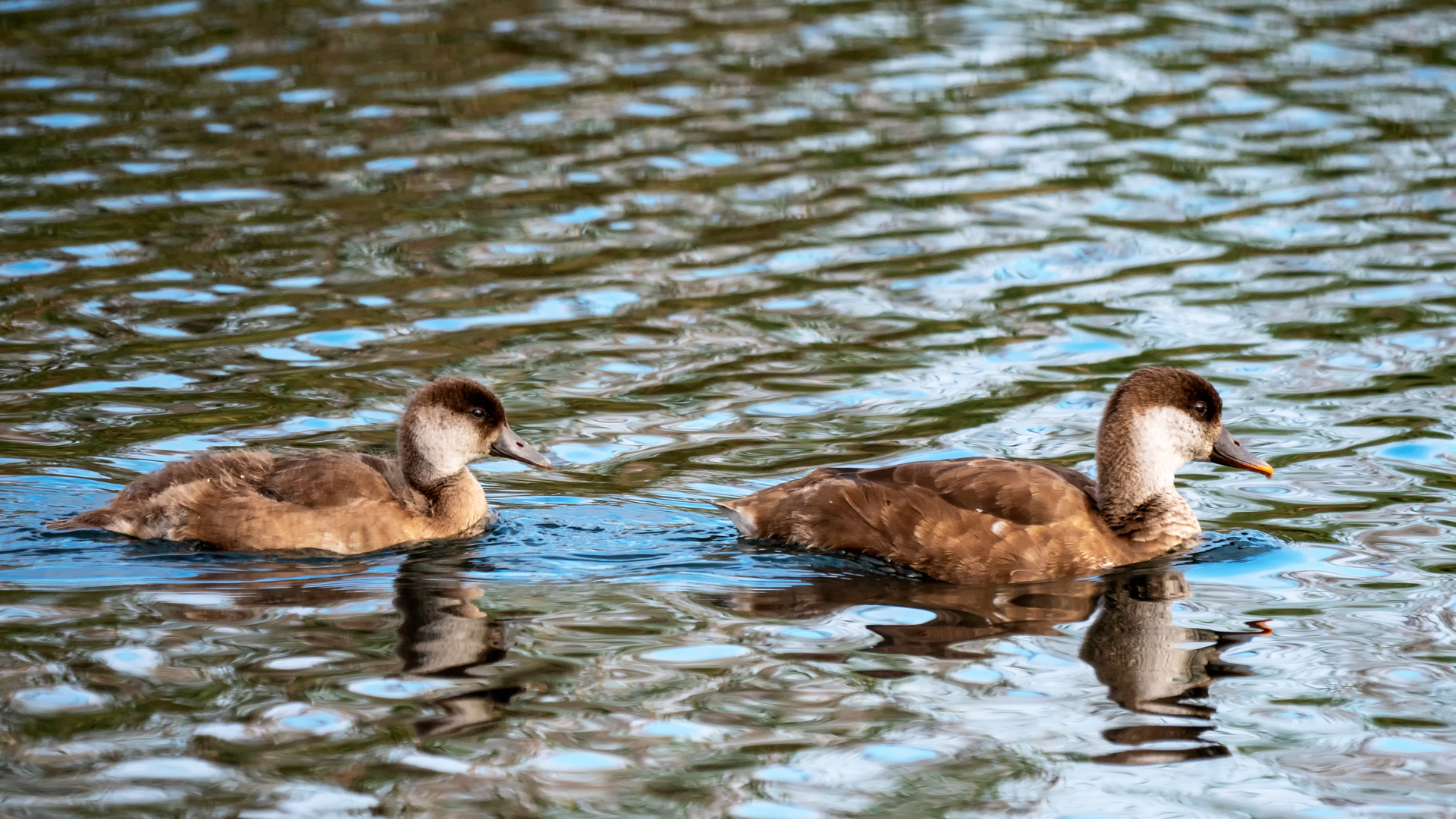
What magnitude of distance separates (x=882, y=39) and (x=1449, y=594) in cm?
1185

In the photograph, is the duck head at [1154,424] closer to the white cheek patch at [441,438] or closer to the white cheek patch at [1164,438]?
the white cheek patch at [1164,438]

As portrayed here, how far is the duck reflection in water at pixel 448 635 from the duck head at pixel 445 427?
0.51 metres

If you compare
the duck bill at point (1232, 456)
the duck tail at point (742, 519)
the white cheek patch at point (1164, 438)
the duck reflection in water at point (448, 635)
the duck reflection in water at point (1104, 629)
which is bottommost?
the duck reflection in water at point (1104, 629)

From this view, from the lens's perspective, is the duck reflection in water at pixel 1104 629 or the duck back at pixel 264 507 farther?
the duck back at pixel 264 507

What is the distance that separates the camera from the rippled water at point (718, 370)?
6.22 meters

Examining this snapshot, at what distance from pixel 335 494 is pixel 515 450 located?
3.10 ft

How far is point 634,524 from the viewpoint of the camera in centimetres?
863

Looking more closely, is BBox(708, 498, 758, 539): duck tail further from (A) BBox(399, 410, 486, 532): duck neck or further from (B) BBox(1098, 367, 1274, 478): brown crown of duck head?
(B) BBox(1098, 367, 1274, 478): brown crown of duck head

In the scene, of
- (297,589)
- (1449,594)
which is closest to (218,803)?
(297,589)

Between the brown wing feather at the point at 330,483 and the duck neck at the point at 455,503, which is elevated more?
the brown wing feather at the point at 330,483

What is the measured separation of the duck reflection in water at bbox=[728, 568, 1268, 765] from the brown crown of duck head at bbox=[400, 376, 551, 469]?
1687 millimetres

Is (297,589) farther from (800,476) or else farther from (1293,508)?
(1293,508)

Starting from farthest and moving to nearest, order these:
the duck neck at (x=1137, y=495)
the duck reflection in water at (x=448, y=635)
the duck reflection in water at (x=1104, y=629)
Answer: the duck neck at (x=1137, y=495)
the duck reflection in water at (x=1104, y=629)
the duck reflection in water at (x=448, y=635)

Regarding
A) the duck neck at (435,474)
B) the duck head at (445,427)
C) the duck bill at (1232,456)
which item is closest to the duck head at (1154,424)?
the duck bill at (1232,456)
